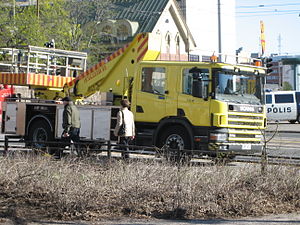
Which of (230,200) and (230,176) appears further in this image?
(230,176)

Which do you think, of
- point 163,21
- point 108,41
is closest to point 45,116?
point 108,41

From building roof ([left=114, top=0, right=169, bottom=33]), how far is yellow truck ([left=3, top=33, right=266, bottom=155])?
168 feet

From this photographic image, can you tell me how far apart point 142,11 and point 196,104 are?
5497 cm

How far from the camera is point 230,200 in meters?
8.95

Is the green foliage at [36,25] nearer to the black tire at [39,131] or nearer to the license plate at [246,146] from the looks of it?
the black tire at [39,131]

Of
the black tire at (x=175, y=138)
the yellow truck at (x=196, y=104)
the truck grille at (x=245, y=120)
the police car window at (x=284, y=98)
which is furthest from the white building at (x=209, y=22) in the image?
the black tire at (x=175, y=138)

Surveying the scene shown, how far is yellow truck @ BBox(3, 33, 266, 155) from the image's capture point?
14.5m

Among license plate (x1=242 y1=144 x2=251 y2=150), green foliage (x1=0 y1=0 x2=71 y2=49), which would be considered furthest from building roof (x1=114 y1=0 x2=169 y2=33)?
license plate (x1=242 y1=144 x2=251 y2=150)

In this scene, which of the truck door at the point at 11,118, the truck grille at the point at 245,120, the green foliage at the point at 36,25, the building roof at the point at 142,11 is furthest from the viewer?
the building roof at the point at 142,11

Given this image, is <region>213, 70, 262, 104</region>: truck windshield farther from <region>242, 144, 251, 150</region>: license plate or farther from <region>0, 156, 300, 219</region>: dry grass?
<region>0, 156, 300, 219</region>: dry grass

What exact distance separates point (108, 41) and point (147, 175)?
179 feet

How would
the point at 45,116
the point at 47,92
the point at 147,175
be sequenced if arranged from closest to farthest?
the point at 147,175 < the point at 45,116 < the point at 47,92

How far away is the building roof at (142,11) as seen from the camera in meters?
67.2

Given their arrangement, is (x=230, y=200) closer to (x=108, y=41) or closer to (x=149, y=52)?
(x=149, y=52)
